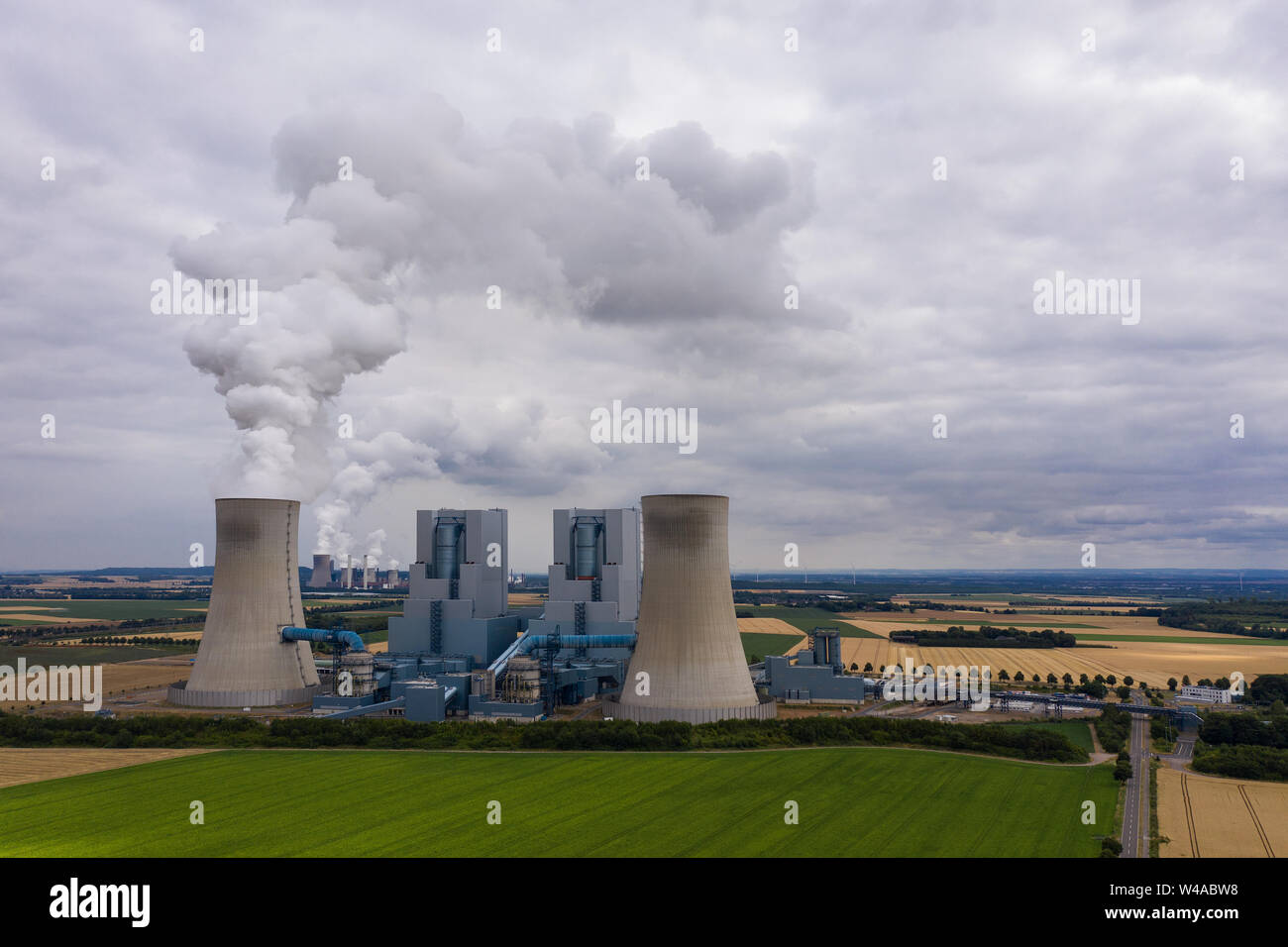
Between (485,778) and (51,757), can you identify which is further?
(51,757)

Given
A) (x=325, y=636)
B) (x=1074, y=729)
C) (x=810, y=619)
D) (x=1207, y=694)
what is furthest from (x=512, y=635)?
(x=810, y=619)

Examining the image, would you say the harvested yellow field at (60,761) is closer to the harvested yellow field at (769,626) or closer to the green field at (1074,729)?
the green field at (1074,729)

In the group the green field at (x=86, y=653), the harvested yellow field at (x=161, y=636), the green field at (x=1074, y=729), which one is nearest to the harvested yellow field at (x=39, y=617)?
the harvested yellow field at (x=161, y=636)

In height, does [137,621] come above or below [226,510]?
below

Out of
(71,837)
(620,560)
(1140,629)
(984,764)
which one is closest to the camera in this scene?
(71,837)

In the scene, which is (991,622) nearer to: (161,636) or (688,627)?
(688,627)

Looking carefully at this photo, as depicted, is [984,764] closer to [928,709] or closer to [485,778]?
[928,709]

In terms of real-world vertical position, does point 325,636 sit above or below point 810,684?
above

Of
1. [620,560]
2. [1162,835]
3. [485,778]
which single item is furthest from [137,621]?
[1162,835]
